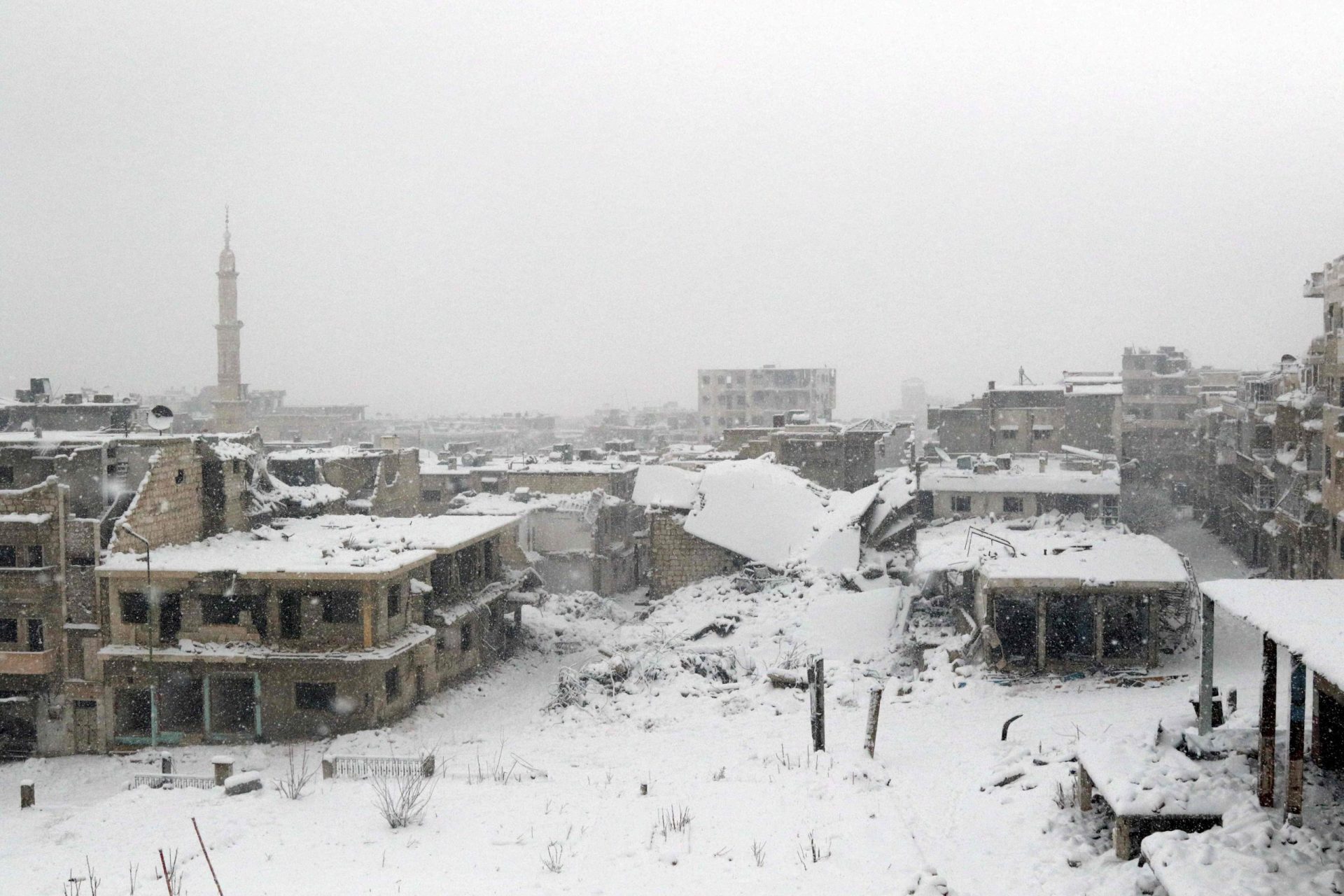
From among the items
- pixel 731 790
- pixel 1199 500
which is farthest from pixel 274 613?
pixel 1199 500

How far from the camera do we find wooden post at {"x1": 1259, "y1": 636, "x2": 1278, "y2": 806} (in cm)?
1173

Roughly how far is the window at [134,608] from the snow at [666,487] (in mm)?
18774

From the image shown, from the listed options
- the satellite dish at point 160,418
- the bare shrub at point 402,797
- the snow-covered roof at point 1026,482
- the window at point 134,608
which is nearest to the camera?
the bare shrub at point 402,797

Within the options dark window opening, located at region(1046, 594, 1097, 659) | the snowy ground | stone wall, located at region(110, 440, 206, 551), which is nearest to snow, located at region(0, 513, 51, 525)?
stone wall, located at region(110, 440, 206, 551)

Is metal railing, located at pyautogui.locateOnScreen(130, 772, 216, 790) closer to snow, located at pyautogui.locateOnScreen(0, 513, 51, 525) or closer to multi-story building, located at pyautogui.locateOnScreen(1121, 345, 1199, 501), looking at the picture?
snow, located at pyautogui.locateOnScreen(0, 513, 51, 525)

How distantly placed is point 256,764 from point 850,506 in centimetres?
2423

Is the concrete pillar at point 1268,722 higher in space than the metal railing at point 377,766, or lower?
higher

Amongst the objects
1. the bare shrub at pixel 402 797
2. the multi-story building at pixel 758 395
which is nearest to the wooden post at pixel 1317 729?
the bare shrub at pixel 402 797

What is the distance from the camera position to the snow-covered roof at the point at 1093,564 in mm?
25031

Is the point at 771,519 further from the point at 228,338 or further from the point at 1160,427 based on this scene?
the point at 228,338

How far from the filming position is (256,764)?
25.9m

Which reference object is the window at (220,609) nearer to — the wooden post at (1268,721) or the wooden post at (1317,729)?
the wooden post at (1268,721)

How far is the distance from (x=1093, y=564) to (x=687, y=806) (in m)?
15.5

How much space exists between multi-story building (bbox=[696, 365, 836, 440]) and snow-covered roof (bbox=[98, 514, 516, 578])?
2634 inches
